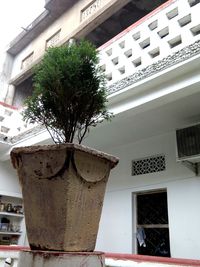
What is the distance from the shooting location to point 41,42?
6.53m

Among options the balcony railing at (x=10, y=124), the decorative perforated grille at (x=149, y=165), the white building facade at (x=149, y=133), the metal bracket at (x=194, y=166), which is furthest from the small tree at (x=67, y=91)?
the balcony railing at (x=10, y=124)

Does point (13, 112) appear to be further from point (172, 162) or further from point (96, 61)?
point (96, 61)

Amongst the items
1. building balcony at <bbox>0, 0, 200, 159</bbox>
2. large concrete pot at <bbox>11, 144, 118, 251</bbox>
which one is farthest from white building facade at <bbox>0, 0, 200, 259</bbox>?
→ large concrete pot at <bbox>11, 144, 118, 251</bbox>

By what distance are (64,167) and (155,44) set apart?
217cm

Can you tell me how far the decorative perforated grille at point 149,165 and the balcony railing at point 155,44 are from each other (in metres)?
1.14

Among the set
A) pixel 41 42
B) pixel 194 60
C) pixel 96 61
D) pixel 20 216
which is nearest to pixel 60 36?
pixel 41 42

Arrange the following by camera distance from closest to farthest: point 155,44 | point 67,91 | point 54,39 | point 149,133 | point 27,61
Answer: point 67,91 → point 155,44 → point 149,133 → point 54,39 → point 27,61

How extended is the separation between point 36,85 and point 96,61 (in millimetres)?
272

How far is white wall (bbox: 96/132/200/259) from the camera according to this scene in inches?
110

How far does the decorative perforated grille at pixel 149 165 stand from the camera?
3.33 meters

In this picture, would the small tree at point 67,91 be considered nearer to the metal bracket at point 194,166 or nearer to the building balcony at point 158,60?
the building balcony at point 158,60

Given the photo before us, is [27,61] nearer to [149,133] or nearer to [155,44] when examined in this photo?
[149,133]

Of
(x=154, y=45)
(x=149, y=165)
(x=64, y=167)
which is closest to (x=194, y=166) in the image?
(x=149, y=165)

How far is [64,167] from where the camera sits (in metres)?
0.88
